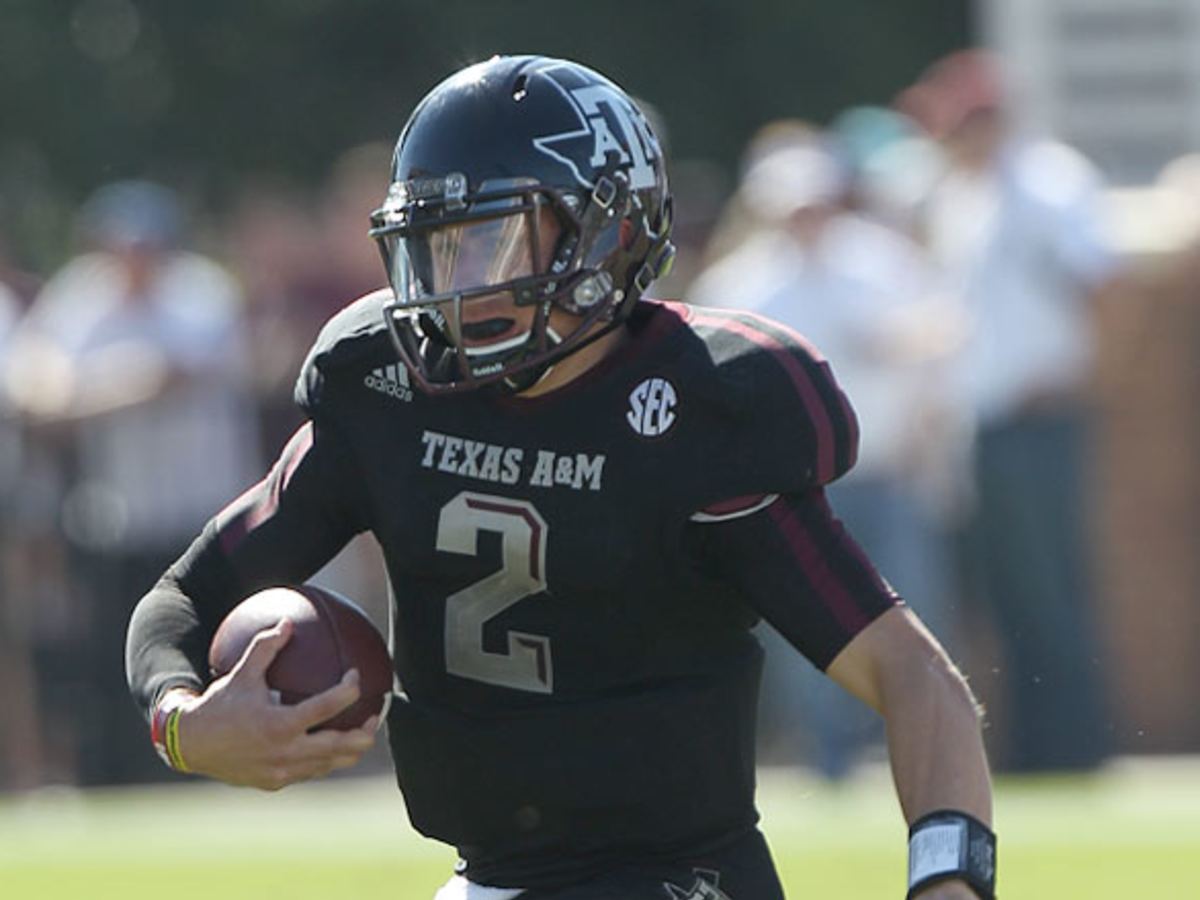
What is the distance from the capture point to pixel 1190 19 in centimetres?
1505

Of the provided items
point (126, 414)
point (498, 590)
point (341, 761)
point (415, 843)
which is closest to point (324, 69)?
point (126, 414)

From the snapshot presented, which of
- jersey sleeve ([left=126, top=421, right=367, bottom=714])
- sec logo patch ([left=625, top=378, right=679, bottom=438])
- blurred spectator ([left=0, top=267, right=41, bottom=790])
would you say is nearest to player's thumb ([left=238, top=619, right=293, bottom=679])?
jersey sleeve ([left=126, top=421, right=367, bottom=714])

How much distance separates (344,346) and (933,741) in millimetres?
1061

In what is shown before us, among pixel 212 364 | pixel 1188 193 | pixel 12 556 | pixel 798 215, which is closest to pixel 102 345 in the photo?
pixel 212 364

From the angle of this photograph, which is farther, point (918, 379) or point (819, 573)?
point (918, 379)

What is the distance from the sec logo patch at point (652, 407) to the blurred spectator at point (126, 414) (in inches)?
259

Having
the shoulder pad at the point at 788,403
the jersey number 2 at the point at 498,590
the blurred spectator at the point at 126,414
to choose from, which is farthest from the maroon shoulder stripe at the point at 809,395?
the blurred spectator at the point at 126,414

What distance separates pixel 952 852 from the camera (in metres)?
3.83

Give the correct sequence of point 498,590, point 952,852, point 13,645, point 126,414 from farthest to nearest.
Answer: point 13,645 < point 126,414 < point 498,590 < point 952,852

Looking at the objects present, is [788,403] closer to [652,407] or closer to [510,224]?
[652,407]

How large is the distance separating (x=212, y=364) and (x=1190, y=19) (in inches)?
250

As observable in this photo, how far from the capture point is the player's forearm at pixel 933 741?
392cm

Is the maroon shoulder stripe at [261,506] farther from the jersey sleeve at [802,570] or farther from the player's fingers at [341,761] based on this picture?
the jersey sleeve at [802,570]

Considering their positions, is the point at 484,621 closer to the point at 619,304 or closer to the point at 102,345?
the point at 619,304
